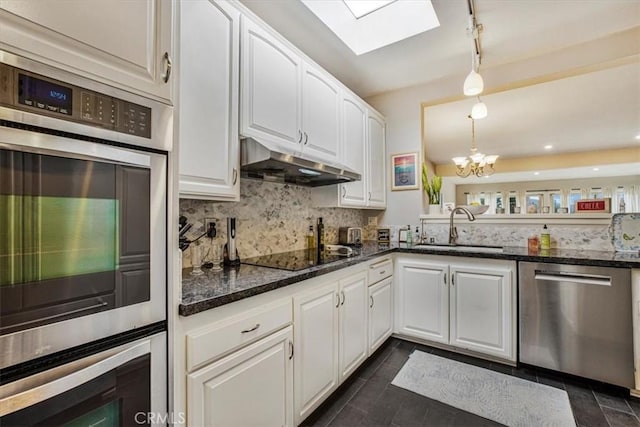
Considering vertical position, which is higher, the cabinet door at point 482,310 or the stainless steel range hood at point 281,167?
the stainless steel range hood at point 281,167

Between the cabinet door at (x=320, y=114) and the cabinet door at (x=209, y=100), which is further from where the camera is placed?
the cabinet door at (x=320, y=114)

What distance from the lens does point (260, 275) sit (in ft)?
4.74

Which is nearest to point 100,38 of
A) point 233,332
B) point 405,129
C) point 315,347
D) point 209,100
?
point 209,100

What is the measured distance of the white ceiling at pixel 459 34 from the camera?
1934 mm

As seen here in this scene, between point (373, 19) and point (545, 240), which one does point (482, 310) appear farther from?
point (373, 19)

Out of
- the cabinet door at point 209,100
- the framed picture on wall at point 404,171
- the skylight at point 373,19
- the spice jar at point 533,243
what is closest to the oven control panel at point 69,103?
the cabinet door at point 209,100

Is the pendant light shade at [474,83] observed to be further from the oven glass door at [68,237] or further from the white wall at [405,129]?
the oven glass door at [68,237]

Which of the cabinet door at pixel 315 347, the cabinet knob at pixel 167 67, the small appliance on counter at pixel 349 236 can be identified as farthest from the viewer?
the small appliance on counter at pixel 349 236

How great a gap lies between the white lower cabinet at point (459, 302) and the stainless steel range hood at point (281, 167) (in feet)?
3.61

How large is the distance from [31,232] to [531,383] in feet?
9.28

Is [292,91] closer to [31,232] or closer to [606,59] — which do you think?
[31,232]

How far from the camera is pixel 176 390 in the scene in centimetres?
93

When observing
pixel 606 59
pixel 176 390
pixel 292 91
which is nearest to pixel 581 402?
pixel 176 390

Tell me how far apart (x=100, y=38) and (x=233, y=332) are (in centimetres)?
107
